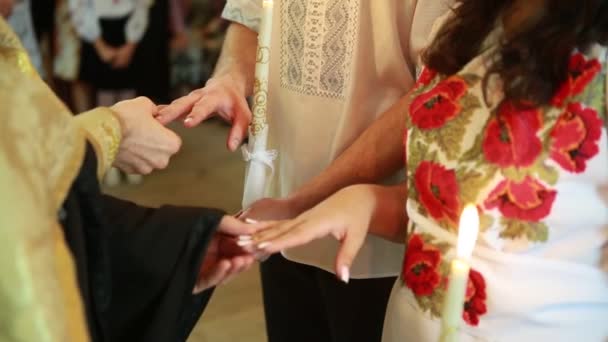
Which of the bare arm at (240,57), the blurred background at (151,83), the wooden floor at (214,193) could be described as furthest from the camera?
the blurred background at (151,83)

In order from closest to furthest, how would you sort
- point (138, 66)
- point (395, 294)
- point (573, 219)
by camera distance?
1. point (573, 219)
2. point (395, 294)
3. point (138, 66)

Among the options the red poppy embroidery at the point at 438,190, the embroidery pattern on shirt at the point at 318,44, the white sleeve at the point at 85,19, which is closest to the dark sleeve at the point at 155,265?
the red poppy embroidery at the point at 438,190

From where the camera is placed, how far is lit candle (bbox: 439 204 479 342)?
0.63m

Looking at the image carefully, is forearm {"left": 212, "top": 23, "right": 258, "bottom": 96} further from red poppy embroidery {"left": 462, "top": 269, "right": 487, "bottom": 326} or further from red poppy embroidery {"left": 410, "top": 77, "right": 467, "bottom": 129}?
red poppy embroidery {"left": 462, "top": 269, "right": 487, "bottom": 326}

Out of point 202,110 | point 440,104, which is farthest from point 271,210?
point 440,104

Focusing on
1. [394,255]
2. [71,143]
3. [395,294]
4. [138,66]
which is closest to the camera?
[71,143]

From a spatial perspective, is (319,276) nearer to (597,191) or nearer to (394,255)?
(394,255)

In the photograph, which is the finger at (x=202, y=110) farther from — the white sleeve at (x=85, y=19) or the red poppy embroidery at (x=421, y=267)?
the white sleeve at (x=85, y=19)

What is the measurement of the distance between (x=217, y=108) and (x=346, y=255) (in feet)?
1.16

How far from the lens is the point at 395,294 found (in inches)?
34.8

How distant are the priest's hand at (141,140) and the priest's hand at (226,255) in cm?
15

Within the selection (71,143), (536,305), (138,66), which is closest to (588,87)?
(536,305)

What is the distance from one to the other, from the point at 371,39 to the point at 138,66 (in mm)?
2402

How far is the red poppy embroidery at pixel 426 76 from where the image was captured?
837 mm
